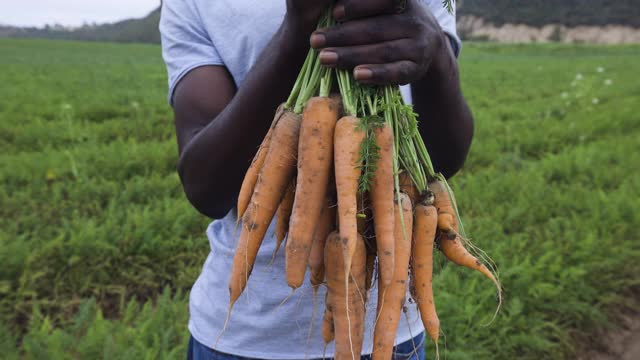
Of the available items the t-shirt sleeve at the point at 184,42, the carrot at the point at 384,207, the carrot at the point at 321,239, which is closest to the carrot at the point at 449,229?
the carrot at the point at 384,207

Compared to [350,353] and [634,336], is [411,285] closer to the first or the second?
[350,353]

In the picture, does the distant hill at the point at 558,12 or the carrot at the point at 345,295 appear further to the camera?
the distant hill at the point at 558,12

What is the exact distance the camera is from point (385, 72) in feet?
2.82

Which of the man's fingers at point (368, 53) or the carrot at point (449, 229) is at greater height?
the man's fingers at point (368, 53)

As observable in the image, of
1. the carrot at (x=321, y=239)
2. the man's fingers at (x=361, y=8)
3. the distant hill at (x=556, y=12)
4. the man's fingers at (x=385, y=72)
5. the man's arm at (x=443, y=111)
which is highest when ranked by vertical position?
the man's fingers at (x=361, y=8)

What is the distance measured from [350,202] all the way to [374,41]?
323 mm

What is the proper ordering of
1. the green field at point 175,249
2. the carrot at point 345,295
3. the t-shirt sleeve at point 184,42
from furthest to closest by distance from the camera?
1. the green field at point 175,249
2. the t-shirt sleeve at point 184,42
3. the carrot at point 345,295

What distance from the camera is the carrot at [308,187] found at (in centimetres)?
100

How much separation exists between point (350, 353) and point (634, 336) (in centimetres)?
301

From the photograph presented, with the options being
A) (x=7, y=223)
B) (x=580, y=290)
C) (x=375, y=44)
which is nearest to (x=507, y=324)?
(x=580, y=290)

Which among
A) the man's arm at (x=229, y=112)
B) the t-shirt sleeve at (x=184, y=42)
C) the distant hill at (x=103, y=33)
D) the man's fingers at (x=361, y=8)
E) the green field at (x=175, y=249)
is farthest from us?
the distant hill at (x=103, y=33)

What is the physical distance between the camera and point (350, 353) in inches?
45.4

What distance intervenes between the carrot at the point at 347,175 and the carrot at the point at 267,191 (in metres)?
0.10

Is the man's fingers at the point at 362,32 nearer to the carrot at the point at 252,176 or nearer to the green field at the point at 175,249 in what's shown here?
the carrot at the point at 252,176
